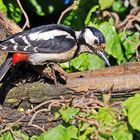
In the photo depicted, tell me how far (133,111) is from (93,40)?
167cm

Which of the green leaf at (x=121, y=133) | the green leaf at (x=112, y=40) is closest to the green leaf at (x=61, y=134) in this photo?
the green leaf at (x=121, y=133)

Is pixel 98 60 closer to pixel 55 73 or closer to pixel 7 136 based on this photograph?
pixel 55 73

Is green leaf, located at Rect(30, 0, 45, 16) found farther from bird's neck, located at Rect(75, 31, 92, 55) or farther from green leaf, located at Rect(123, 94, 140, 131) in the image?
green leaf, located at Rect(123, 94, 140, 131)

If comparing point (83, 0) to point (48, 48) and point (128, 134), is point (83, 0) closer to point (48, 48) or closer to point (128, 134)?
point (48, 48)

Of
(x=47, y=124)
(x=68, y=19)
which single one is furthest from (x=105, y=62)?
(x=47, y=124)

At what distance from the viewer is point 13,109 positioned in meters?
3.54

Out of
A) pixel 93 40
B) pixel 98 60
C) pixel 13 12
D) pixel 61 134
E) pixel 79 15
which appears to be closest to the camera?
pixel 61 134

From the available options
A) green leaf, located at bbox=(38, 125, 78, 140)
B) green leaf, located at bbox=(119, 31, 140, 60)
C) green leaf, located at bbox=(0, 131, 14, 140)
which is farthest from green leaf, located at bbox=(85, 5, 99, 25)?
green leaf, located at bbox=(38, 125, 78, 140)

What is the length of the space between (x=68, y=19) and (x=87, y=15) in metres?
0.17

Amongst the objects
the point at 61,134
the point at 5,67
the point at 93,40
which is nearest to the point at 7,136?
the point at 61,134

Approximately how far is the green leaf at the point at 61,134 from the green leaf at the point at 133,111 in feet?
0.88

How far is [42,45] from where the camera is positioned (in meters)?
4.05

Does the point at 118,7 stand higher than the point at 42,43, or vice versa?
the point at 42,43

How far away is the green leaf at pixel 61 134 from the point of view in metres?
2.77
